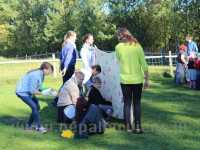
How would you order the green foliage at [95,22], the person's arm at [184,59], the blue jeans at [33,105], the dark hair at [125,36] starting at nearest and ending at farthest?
the dark hair at [125,36] < the blue jeans at [33,105] < the person's arm at [184,59] < the green foliage at [95,22]

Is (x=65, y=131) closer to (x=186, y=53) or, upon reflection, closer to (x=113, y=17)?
(x=186, y=53)

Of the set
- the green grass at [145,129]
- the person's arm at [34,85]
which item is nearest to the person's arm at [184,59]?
the green grass at [145,129]

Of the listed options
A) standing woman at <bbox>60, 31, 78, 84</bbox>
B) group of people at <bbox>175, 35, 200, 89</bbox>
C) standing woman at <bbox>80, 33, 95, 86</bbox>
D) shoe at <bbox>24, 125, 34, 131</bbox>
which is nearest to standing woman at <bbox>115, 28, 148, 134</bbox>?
shoe at <bbox>24, 125, 34, 131</bbox>

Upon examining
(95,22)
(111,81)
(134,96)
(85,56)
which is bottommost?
(134,96)

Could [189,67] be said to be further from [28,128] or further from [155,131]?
[28,128]

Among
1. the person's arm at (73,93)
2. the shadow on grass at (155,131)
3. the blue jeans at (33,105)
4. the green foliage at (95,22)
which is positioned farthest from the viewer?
the green foliage at (95,22)

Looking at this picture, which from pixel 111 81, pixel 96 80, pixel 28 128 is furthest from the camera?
pixel 96 80

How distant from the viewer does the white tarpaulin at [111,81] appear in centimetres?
1103

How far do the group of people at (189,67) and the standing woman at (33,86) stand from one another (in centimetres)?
828

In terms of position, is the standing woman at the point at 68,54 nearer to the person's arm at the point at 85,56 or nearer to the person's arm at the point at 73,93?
the person's arm at the point at 85,56

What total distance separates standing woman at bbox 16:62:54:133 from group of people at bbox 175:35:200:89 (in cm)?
828

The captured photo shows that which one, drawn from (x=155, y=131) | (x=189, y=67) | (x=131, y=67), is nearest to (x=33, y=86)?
(x=131, y=67)

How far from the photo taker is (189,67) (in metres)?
17.8

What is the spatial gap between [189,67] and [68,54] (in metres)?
6.55
